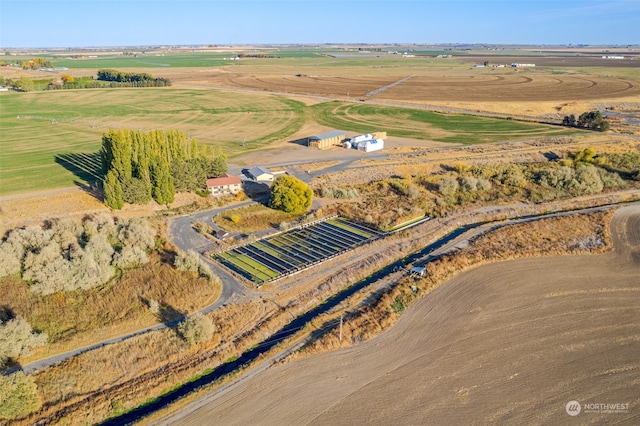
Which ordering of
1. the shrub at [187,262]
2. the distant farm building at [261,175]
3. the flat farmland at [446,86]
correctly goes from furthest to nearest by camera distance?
the flat farmland at [446,86], the distant farm building at [261,175], the shrub at [187,262]

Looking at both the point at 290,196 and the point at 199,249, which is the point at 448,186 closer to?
the point at 290,196

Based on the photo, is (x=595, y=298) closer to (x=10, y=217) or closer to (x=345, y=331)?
(x=345, y=331)

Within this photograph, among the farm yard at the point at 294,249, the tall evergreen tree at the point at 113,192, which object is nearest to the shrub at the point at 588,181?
the farm yard at the point at 294,249

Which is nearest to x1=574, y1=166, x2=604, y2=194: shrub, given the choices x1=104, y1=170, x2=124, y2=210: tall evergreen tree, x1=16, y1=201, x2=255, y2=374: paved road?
x1=16, y1=201, x2=255, y2=374: paved road

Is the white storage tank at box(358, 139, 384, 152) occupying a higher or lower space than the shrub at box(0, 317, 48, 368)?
higher

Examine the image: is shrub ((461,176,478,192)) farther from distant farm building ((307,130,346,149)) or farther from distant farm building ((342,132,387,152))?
distant farm building ((307,130,346,149))

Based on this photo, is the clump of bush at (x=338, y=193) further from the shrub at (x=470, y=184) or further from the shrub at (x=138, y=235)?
the shrub at (x=138, y=235)

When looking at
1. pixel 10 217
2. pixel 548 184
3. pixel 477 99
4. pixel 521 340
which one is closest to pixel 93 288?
pixel 10 217
